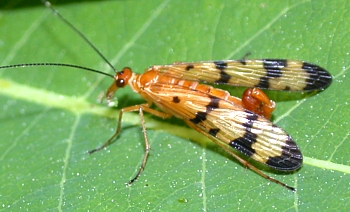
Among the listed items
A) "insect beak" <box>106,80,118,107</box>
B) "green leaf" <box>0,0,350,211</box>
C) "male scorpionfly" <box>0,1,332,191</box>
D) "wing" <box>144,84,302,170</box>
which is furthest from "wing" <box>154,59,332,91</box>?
"insect beak" <box>106,80,118,107</box>

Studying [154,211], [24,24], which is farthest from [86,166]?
[24,24]

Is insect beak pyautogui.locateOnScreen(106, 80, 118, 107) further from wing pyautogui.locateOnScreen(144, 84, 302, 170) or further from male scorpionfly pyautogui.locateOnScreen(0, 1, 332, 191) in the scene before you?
wing pyautogui.locateOnScreen(144, 84, 302, 170)

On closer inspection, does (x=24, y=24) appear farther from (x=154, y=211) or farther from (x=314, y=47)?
(x=314, y=47)

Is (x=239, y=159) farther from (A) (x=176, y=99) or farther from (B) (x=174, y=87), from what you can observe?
(B) (x=174, y=87)

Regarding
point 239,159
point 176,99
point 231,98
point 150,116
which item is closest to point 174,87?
point 176,99

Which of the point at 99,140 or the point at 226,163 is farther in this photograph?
the point at 99,140

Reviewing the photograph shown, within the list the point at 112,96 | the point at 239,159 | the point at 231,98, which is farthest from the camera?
the point at 112,96

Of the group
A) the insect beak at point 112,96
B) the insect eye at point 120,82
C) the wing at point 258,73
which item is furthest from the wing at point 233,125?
the insect beak at point 112,96
